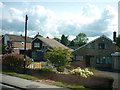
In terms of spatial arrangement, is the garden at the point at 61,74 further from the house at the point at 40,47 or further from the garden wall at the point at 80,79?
the house at the point at 40,47

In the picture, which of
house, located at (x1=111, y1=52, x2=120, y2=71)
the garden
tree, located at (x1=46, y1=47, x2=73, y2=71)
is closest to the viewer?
the garden

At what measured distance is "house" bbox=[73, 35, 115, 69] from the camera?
2837cm

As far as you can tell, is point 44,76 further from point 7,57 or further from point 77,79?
point 7,57

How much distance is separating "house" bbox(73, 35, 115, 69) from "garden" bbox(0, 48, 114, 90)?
12.7 metres

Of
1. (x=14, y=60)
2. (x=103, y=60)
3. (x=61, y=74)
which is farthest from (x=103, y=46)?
(x=14, y=60)

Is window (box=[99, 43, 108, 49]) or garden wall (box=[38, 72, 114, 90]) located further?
window (box=[99, 43, 108, 49])

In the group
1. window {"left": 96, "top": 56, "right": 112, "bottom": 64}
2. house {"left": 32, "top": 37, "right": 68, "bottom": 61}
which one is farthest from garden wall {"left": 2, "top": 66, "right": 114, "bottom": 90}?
house {"left": 32, "top": 37, "right": 68, "bottom": 61}

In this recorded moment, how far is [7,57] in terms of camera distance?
64.8 feet

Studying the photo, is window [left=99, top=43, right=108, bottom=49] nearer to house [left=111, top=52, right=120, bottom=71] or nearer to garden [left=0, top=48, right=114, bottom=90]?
house [left=111, top=52, right=120, bottom=71]

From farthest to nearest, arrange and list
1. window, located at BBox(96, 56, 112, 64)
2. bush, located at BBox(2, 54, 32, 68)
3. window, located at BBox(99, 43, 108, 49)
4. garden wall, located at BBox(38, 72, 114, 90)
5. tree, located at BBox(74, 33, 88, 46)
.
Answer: tree, located at BBox(74, 33, 88, 46) < window, located at BBox(99, 43, 108, 49) < window, located at BBox(96, 56, 112, 64) < bush, located at BBox(2, 54, 32, 68) < garden wall, located at BBox(38, 72, 114, 90)

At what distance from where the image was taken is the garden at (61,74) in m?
12.6

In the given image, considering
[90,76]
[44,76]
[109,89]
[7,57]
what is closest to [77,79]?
[90,76]

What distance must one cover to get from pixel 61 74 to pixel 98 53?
1710 centimetres

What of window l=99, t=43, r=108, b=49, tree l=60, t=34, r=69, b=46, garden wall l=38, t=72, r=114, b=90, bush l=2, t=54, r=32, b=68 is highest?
tree l=60, t=34, r=69, b=46
